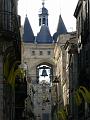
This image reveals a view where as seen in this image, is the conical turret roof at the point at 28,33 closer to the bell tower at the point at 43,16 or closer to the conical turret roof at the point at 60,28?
the bell tower at the point at 43,16

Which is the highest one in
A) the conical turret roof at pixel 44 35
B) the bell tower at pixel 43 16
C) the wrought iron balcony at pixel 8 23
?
the bell tower at pixel 43 16

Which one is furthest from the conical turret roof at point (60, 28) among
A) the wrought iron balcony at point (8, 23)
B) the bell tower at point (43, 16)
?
the wrought iron balcony at point (8, 23)

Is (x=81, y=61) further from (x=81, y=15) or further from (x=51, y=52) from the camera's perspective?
(x=51, y=52)

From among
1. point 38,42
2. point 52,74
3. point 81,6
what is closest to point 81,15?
point 81,6

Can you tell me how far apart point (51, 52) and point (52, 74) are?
775 cm

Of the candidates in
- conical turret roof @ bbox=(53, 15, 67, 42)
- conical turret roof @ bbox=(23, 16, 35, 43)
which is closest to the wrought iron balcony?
conical turret roof @ bbox=(23, 16, 35, 43)

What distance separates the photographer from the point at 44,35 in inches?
6004

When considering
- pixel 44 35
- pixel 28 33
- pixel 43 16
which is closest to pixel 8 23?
pixel 28 33

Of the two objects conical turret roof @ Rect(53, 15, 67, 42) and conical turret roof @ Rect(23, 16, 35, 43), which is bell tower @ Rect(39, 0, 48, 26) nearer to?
conical turret roof @ Rect(53, 15, 67, 42)

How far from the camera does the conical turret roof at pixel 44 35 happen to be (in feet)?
497

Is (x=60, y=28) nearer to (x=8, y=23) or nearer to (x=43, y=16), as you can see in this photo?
(x=43, y=16)

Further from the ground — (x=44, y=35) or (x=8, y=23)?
(x=44, y=35)

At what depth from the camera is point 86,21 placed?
45.1 m

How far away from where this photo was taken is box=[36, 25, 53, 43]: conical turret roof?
497ft
